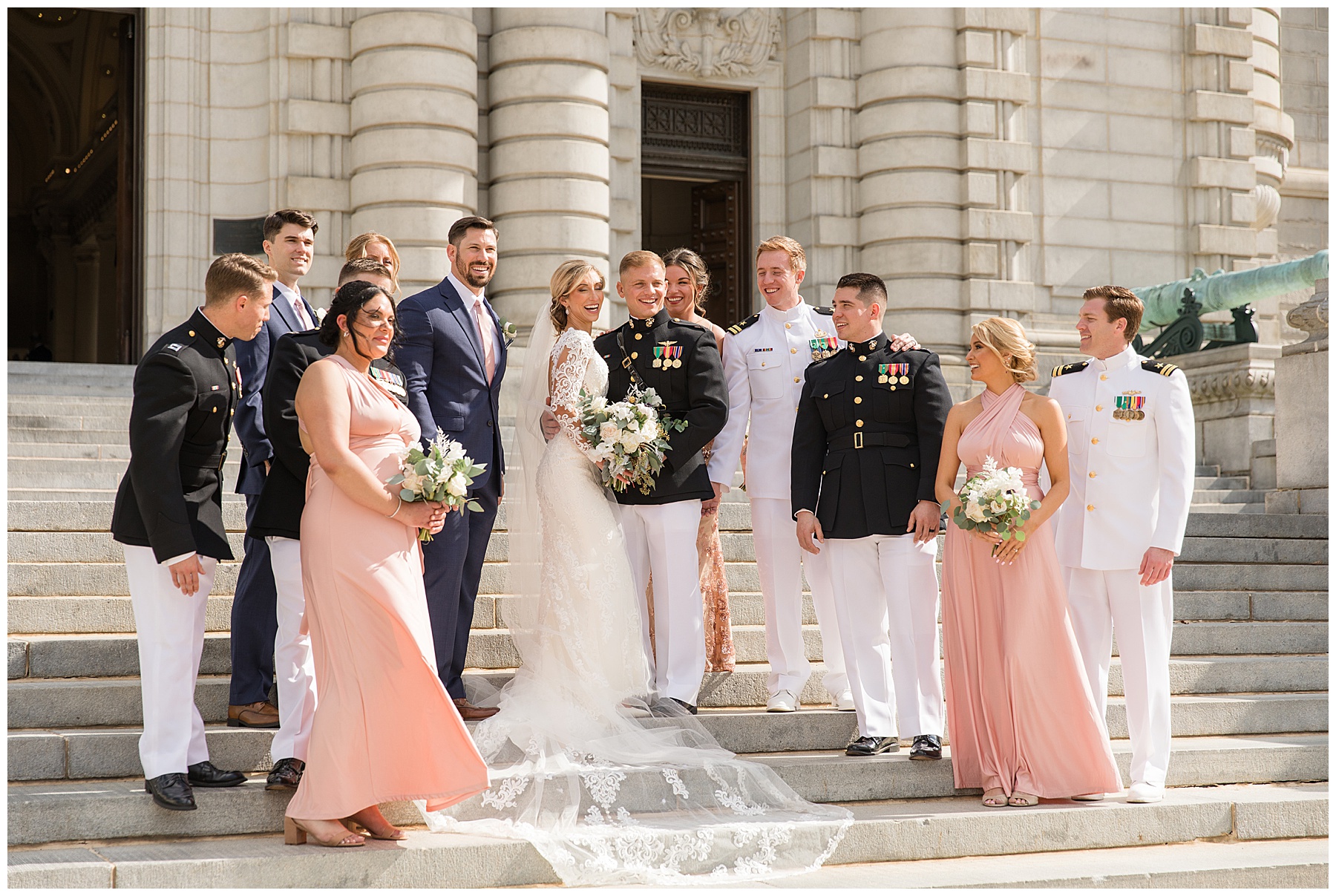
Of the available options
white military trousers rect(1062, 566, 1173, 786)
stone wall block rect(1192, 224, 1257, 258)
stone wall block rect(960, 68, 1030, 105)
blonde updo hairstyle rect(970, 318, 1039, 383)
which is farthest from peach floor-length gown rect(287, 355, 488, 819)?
stone wall block rect(1192, 224, 1257, 258)

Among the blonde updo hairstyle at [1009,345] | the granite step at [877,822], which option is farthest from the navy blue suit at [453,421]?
the blonde updo hairstyle at [1009,345]

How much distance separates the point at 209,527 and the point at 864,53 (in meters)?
12.1

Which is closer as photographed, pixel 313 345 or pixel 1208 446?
pixel 313 345

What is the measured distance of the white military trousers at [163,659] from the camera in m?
4.99

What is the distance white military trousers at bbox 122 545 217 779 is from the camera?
4992mm

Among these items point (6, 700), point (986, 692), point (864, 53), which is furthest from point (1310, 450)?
point (6, 700)

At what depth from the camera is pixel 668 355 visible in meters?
6.47

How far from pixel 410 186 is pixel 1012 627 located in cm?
879

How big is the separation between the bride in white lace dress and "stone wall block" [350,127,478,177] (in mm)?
7020

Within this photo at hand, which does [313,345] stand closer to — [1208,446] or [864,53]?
[1208,446]

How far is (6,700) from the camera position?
5621 millimetres

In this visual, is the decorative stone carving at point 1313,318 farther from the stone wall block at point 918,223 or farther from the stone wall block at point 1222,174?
the stone wall block at point 1222,174

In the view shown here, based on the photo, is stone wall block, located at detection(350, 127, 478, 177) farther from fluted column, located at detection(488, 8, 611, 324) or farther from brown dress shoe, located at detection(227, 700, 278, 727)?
brown dress shoe, located at detection(227, 700, 278, 727)

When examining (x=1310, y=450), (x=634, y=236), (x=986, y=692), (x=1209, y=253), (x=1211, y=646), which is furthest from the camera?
(x=1209, y=253)
